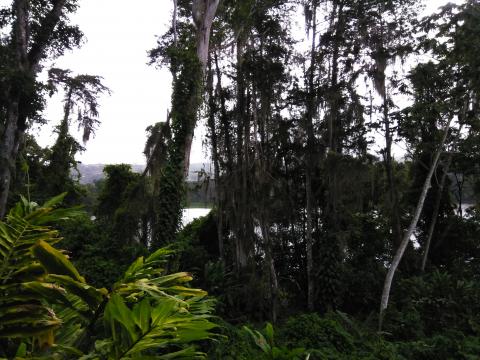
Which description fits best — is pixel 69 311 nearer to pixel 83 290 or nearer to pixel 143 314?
pixel 83 290

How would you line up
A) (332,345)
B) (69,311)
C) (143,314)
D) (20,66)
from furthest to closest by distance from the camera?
1. (20,66)
2. (332,345)
3. (69,311)
4. (143,314)

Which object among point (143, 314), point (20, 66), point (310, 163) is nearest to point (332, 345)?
point (143, 314)

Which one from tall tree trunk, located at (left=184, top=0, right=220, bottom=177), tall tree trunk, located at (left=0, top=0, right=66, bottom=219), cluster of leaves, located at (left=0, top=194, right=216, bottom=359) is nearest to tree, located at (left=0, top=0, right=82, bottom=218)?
tall tree trunk, located at (left=0, top=0, right=66, bottom=219)

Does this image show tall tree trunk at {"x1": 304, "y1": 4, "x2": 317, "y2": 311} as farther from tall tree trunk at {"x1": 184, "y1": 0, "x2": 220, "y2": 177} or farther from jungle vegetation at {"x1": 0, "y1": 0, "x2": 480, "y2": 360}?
tall tree trunk at {"x1": 184, "y1": 0, "x2": 220, "y2": 177}

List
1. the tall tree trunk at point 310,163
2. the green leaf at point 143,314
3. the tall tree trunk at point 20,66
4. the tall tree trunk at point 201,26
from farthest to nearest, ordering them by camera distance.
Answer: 1. the tall tree trunk at point 310,163
2. the tall tree trunk at point 20,66
3. the tall tree trunk at point 201,26
4. the green leaf at point 143,314

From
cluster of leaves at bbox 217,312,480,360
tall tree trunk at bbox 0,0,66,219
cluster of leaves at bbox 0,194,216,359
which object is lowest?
cluster of leaves at bbox 217,312,480,360

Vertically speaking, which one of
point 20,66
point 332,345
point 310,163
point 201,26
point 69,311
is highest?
point 201,26

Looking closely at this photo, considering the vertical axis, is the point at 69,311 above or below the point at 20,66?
below

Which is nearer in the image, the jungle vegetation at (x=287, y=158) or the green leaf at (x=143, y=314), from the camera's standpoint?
the green leaf at (x=143, y=314)

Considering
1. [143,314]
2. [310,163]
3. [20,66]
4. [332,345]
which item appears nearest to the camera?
[143,314]

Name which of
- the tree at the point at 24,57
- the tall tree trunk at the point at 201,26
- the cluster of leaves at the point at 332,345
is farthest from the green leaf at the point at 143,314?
the tree at the point at 24,57

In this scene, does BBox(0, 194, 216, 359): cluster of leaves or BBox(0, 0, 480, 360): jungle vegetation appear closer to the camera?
BBox(0, 194, 216, 359): cluster of leaves

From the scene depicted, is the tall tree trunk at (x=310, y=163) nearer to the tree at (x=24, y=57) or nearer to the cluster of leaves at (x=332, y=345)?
the cluster of leaves at (x=332, y=345)

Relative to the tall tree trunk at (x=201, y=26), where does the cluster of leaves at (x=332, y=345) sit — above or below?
below
